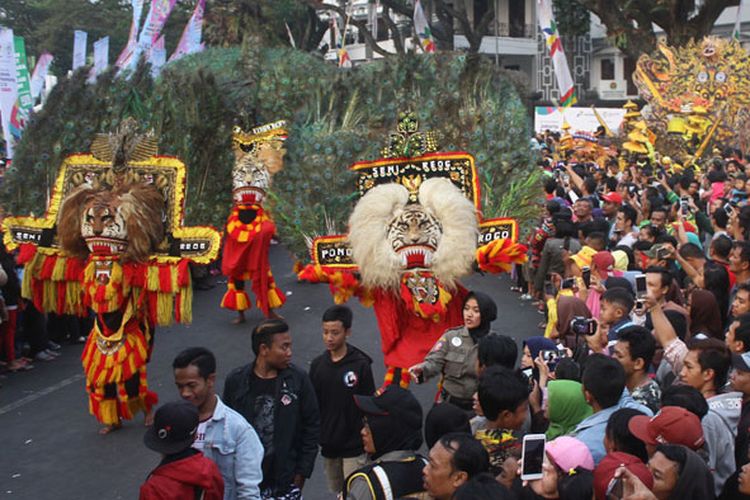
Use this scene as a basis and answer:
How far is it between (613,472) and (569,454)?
364mm

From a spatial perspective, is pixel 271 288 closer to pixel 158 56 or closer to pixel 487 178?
pixel 487 178

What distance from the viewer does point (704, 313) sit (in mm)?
6172

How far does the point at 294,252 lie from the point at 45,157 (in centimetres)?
226

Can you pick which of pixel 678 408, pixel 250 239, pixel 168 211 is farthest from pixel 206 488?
pixel 250 239

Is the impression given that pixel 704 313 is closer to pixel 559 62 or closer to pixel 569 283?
pixel 569 283

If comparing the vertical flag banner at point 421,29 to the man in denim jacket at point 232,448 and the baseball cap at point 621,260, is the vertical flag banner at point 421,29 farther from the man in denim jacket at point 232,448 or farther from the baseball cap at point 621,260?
the man in denim jacket at point 232,448

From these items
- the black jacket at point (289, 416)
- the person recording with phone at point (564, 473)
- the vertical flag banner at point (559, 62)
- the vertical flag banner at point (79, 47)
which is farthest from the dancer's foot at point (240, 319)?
the vertical flag banner at point (559, 62)

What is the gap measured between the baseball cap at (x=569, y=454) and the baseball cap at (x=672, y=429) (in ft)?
0.74

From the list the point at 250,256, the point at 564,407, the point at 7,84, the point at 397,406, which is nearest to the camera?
the point at 397,406

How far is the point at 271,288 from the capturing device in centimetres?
1062

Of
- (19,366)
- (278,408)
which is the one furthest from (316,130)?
(278,408)

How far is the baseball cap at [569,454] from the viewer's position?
11.8 feet

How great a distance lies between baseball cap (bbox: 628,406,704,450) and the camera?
11.6ft

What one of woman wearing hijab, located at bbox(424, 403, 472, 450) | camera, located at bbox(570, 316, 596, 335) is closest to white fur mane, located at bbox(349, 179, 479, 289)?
camera, located at bbox(570, 316, 596, 335)
